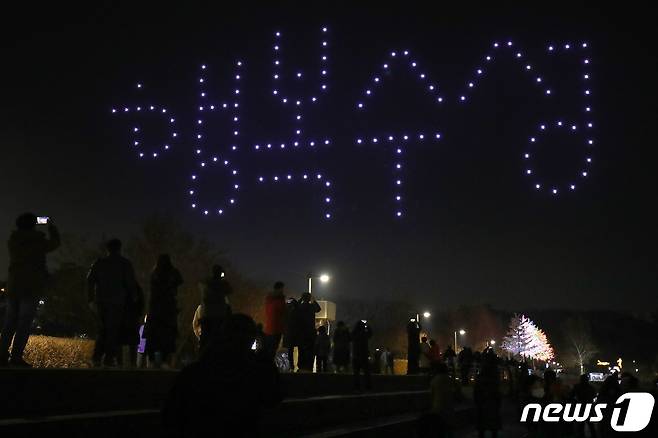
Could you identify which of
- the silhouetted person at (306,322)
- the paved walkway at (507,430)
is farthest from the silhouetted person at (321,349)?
the paved walkway at (507,430)

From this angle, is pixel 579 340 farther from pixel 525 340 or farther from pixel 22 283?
pixel 22 283

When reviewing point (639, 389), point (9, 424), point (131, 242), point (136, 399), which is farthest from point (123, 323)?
point (131, 242)

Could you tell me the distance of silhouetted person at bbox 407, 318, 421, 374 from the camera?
1862 cm

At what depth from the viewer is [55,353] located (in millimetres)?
17094

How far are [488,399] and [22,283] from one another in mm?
8444

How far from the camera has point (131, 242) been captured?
4644 cm

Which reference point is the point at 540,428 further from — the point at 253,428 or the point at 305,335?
the point at 253,428

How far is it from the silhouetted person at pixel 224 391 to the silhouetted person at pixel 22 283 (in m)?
4.57

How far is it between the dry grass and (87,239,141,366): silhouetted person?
7.24m

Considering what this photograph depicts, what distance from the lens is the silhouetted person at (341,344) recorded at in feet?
58.4

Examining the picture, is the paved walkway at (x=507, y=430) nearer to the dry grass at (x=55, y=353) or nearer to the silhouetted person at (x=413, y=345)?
the silhouetted person at (x=413, y=345)

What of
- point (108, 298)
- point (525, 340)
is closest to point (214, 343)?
point (108, 298)

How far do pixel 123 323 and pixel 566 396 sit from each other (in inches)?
305

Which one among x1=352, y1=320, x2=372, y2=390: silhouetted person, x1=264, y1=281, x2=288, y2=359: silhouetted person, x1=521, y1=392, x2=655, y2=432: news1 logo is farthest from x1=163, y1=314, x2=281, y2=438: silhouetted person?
x1=352, y1=320, x2=372, y2=390: silhouetted person
